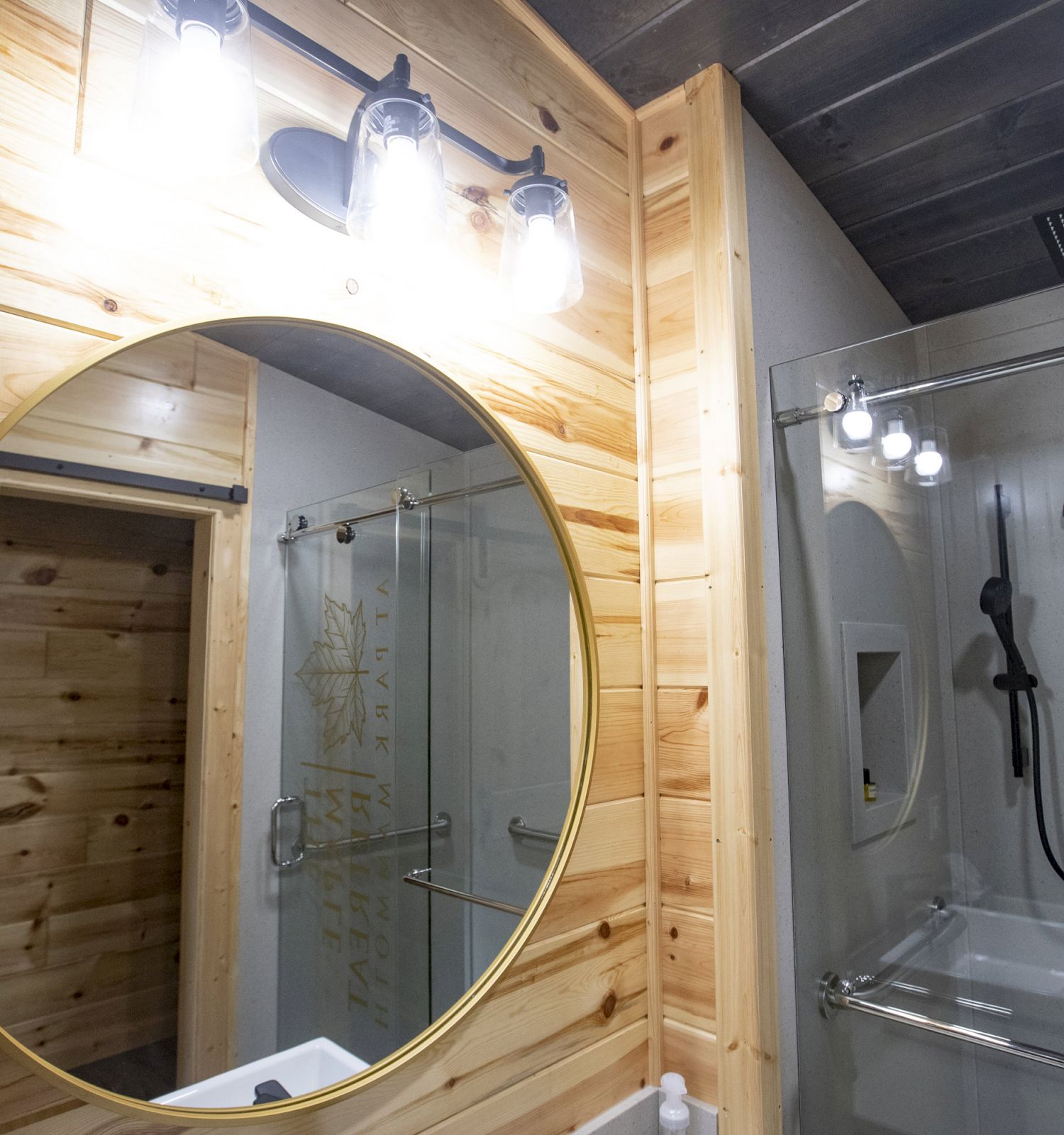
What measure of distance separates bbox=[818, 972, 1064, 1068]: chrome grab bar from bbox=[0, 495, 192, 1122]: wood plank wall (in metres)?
0.99

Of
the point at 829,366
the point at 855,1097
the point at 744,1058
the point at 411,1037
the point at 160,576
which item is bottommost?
the point at 855,1097

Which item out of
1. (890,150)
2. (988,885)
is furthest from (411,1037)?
(890,150)

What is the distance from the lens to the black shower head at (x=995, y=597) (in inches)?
46.0

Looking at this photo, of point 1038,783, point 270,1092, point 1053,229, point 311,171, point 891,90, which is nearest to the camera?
point 270,1092

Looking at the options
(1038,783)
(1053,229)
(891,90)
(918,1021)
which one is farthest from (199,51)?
(1053,229)

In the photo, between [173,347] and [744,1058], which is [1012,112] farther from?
[744,1058]

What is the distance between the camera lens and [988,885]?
115cm

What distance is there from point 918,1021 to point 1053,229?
4.96ft

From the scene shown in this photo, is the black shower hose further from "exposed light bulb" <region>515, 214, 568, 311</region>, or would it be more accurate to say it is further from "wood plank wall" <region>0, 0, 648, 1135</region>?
"exposed light bulb" <region>515, 214, 568, 311</region>

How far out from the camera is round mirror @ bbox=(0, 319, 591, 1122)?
627 mm

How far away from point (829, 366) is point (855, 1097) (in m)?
1.12

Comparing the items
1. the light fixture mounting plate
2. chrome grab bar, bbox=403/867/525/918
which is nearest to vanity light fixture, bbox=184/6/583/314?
the light fixture mounting plate

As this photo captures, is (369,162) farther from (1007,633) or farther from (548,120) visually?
(1007,633)

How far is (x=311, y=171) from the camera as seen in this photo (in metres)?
0.87
